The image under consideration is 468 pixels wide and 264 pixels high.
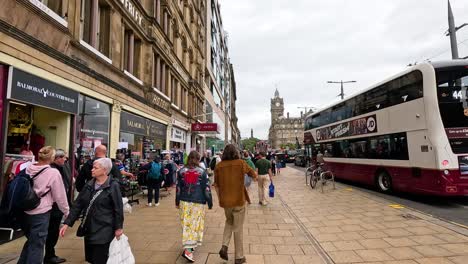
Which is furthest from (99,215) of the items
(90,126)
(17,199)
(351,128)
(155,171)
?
(351,128)

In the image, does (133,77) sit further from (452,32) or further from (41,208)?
(452,32)

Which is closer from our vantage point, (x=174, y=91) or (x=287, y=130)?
(x=174, y=91)

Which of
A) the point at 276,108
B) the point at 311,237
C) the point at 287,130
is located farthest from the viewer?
the point at 276,108

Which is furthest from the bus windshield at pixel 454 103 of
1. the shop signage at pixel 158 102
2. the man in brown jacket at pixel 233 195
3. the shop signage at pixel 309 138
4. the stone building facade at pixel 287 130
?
the stone building facade at pixel 287 130

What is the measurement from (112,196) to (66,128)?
5.43 m

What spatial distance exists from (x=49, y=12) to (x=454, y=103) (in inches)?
450

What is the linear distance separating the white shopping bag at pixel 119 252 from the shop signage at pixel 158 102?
11695 millimetres

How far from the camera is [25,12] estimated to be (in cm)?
603

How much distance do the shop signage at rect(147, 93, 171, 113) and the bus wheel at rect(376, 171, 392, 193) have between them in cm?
1103

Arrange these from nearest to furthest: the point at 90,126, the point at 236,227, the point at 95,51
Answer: the point at 236,227
the point at 90,126
the point at 95,51

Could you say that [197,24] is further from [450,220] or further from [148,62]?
[450,220]

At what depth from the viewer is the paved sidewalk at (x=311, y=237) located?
4637 millimetres

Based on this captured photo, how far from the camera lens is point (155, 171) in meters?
8.85

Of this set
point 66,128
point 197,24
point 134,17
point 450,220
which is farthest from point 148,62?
point 197,24
